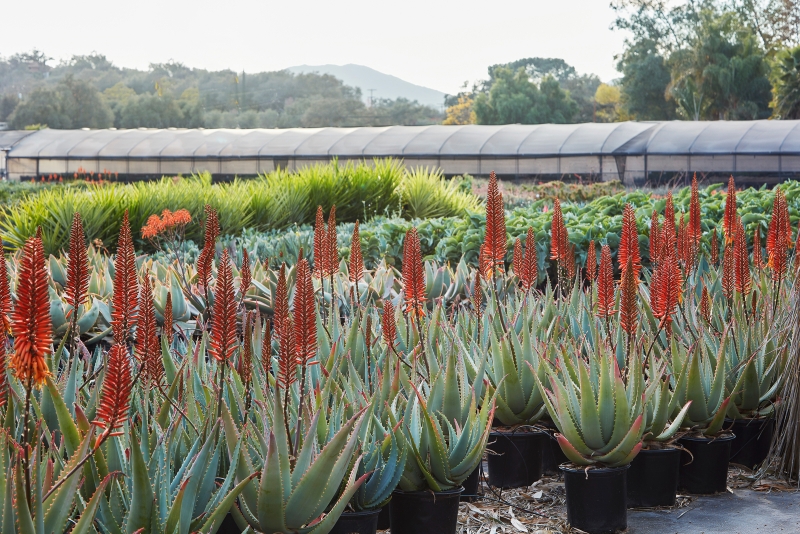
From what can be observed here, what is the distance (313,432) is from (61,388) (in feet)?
3.81

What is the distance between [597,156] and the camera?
27.3 meters

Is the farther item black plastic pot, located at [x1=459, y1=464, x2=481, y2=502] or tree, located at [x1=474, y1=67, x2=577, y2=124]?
tree, located at [x1=474, y1=67, x2=577, y2=124]

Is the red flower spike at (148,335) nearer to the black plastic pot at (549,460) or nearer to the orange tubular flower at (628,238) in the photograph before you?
the black plastic pot at (549,460)

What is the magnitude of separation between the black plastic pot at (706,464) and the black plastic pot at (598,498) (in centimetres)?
54

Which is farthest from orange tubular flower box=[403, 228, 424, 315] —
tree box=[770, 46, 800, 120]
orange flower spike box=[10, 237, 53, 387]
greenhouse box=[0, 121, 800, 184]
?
tree box=[770, 46, 800, 120]

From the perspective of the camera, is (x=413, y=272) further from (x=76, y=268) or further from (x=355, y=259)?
(x=76, y=268)

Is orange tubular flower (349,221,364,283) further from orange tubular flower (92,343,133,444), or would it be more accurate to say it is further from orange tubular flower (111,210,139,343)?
orange tubular flower (92,343,133,444)

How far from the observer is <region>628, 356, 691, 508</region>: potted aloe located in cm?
323

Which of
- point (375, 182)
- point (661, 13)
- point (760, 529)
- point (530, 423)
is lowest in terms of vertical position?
point (760, 529)

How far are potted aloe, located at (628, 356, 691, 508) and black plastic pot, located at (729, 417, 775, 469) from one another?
0.59m

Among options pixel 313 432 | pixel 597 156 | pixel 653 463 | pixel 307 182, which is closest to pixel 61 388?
pixel 313 432

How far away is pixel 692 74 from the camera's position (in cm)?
4919

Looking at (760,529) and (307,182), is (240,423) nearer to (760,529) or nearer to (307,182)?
(760,529)

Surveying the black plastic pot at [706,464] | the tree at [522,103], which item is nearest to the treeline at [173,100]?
the tree at [522,103]
